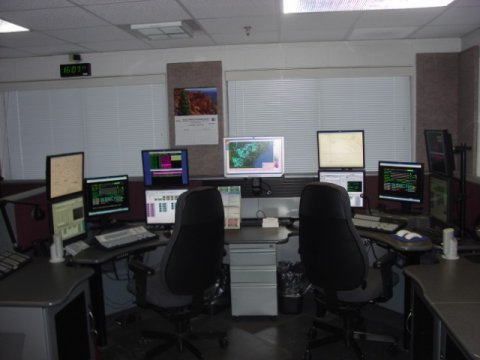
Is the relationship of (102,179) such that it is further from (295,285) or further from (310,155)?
(310,155)

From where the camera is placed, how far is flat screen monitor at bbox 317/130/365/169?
3.87 metres

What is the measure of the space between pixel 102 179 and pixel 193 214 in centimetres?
124

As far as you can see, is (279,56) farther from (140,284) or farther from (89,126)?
(140,284)

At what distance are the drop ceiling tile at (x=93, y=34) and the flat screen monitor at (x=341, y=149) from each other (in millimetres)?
1961

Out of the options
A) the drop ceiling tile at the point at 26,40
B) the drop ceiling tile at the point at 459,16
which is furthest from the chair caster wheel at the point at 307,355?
the drop ceiling tile at the point at 26,40

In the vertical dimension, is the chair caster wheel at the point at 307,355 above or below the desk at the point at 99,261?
below

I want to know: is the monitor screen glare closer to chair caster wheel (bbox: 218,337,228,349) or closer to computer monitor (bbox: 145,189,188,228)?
computer monitor (bbox: 145,189,188,228)

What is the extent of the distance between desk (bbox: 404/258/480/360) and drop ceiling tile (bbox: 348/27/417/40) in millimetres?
2412

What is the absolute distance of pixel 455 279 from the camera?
2332 mm

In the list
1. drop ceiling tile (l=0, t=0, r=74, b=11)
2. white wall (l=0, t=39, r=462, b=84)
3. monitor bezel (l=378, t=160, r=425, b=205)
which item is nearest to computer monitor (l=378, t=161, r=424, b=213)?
monitor bezel (l=378, t=160, r=425, b=205)

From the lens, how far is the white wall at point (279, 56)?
476cm

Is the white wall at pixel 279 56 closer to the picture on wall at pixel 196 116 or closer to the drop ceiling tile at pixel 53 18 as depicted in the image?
the picture on wall at pixel 196 116

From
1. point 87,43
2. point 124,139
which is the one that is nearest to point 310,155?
point 124,139

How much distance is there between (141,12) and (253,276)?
7.10 ft
